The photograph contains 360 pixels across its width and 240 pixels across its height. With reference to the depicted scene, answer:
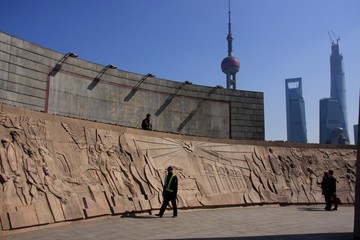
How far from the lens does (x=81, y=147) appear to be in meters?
10.8

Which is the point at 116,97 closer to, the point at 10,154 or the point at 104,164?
the point at 104,164

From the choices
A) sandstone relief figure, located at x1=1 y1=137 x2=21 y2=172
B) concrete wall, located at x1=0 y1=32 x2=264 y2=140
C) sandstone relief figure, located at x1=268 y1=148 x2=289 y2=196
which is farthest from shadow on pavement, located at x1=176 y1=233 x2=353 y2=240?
concrete wall, located at x1=0 y1=32 x2=264 y2=140

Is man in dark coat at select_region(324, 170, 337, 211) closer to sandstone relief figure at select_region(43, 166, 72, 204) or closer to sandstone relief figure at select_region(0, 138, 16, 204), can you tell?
sandstone relief figure at select_region(43, 166, 72, 204)

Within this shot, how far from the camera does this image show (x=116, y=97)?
57.9ft

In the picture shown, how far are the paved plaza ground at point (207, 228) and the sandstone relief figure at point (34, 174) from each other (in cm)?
95

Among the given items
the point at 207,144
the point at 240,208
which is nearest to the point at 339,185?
the point at 240,208

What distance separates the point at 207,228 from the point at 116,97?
10.1m

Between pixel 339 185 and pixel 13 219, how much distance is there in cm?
1415

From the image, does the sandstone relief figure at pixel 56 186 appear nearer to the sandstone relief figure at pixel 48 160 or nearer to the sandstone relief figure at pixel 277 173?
the sandstone relief figure at pixel 48 160

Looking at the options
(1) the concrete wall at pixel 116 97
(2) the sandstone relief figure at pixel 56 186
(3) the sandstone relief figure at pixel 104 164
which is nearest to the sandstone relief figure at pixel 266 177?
(1) the concrete wall at pixel 116 97

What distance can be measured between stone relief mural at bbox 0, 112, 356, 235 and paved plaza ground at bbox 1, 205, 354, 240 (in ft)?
1.75

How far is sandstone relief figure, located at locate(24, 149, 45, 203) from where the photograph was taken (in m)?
8.93

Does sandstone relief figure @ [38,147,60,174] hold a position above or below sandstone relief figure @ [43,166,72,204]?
above

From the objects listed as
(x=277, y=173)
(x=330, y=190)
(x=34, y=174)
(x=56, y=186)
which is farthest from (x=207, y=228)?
(x=277, y=173)
